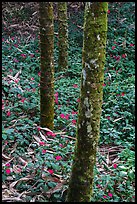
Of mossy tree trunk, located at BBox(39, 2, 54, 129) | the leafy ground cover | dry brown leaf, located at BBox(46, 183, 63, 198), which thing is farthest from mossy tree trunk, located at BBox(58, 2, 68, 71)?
dry brown leaf, located at BBox(46, 183, 63, 198)

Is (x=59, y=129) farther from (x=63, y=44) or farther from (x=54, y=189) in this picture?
(x=63, y=44)

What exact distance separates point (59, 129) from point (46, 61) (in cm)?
138

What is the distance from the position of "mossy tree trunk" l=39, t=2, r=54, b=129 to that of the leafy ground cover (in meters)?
0.28

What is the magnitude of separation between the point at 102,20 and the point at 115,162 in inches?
101

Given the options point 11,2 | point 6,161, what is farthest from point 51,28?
point 11,2

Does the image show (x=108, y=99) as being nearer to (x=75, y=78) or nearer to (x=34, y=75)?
(x=75, y=78)

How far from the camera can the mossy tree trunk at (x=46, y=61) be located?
4.48m

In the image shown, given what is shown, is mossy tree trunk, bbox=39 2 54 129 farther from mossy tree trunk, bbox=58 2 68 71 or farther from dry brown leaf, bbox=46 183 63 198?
mossy tree trunk, bbox=58 2 68 71

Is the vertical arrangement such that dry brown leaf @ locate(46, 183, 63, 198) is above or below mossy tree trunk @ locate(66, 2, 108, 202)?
below

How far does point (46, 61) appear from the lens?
469 cm

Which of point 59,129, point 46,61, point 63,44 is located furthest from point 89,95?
point 63,44

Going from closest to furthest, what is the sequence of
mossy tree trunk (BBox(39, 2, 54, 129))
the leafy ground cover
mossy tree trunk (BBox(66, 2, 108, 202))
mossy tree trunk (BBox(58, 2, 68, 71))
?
mossy tree trunk (BBox(66, 2, 108, 202))
the leafy ground cover
mossy tree trunk (BBox(39, 2, 54, 129))
mossy tree trunk (BBox(58, 2, 68, 71))

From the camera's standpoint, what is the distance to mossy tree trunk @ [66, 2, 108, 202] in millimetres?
2787

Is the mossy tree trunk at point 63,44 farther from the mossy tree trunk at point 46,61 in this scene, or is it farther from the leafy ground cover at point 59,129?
the mossy tree trunk at point 46,61
